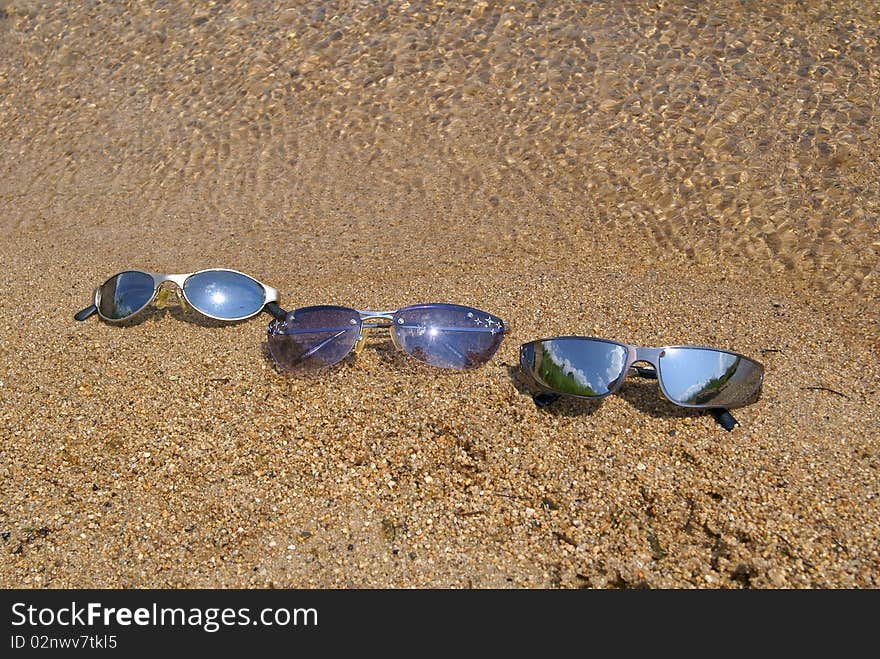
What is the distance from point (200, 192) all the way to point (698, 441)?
155 inches

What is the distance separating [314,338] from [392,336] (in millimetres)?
370

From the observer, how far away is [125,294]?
3.68m

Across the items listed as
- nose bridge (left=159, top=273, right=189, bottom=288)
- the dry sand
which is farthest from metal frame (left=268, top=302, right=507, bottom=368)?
nose bridge (left=159, top=273, right=189, bottom=288)

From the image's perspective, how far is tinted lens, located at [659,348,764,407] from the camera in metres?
2.89

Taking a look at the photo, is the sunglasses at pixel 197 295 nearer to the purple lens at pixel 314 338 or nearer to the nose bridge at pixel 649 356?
the purple lens at pixel 314 338

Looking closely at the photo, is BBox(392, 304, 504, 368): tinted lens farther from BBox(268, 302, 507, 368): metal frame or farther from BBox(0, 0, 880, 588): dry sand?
BBox(0, 0, 880, 588): dry sand

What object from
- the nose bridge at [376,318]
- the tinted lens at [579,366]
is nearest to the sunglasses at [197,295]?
the nose bridge at [376,318]

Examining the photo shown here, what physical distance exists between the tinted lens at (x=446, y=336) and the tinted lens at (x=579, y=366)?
329 millimetres

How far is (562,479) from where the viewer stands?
266 cm

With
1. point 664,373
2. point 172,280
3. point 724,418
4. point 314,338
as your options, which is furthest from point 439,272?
point 724,418

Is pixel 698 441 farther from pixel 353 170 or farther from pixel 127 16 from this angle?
pixel 127 16

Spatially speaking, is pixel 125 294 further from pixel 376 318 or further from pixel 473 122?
pixel 473 122

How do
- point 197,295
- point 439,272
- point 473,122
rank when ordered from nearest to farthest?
point 197,295 → point 439,272 → point 473,122

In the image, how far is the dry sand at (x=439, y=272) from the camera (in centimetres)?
246
